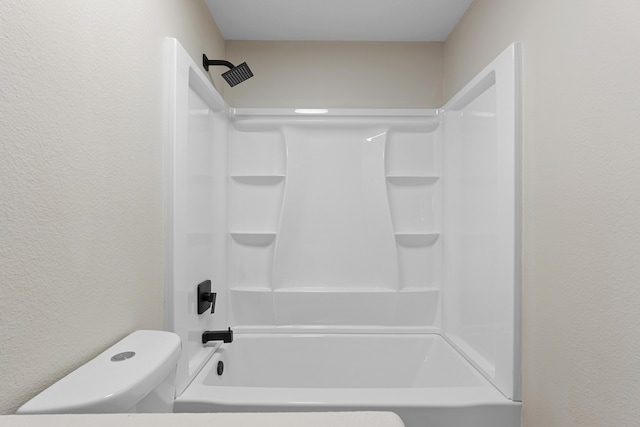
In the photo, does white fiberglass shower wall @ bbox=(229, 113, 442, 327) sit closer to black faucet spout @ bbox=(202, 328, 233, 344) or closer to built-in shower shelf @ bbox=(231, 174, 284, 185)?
built-in shower shelf @ bbox=(231, 174, 284, 185)

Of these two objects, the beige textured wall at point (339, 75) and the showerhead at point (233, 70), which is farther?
the beige textured wall at point (339, 75)

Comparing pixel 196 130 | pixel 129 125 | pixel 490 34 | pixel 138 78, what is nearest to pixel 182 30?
pixel 196 130

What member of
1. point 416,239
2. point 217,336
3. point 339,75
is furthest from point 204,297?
point 339,75

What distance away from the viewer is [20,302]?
777mm

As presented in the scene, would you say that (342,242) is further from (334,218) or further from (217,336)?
(217,336)

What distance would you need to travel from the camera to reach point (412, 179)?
2.58m

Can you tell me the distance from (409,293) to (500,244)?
0.95 m

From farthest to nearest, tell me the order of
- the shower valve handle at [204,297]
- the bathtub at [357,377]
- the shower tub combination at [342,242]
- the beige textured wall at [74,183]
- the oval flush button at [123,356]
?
the shower tub combination at [342,242]
the shower valve handle at [204,297]
the bathtub at [357,377]
the oval flush button at [123,356]
the beige textured wall at [74,183]

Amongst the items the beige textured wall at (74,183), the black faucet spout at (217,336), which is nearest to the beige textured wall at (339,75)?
the beige textured wall at (74,183)

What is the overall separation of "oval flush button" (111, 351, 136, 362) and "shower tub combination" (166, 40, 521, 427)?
942mm

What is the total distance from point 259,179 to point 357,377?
1319 millimetres

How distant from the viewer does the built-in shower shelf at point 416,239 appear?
2.57 metres

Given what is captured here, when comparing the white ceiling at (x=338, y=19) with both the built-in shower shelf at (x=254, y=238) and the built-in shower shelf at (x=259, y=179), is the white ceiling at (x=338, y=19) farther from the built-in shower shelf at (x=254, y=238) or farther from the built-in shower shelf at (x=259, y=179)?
the built-in shower shelf at (x=254, y=238)

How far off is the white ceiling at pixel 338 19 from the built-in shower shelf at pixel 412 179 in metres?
0.84
